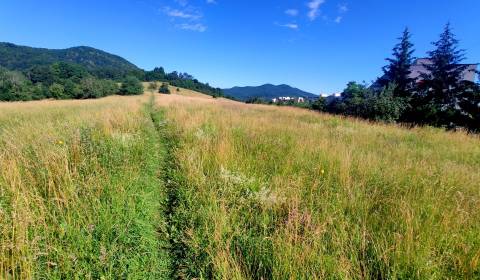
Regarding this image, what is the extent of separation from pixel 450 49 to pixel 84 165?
32.3 metres

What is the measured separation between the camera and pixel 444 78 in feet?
77.5

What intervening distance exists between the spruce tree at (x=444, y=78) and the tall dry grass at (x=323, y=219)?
2272 cm

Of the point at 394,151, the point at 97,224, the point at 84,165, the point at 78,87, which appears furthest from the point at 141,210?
the point at 78,87

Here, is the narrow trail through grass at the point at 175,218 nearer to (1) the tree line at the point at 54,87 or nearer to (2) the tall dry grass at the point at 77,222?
(2) the tall dry grass at the point at 77,222

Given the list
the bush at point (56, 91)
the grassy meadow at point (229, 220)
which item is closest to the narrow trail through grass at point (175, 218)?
the grassy meadow at point (229, 220)

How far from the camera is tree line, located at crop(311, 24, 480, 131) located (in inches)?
676

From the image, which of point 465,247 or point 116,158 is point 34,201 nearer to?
point 116,158

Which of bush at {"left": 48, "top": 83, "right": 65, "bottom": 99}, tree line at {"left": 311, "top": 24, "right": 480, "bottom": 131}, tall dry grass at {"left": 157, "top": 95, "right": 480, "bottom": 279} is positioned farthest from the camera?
bush at {"left": 48, "top": 83, "right": 65, "bottom": 99}

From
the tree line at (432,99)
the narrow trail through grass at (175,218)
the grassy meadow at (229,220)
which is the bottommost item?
the narrow trail through grass at (175,218)

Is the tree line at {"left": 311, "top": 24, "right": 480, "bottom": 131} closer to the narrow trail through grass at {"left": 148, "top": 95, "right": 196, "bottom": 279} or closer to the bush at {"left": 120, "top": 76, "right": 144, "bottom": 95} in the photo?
the narrow trail through grass at {"left": 148, "top": 95, "right": 196, "bottom": 279}

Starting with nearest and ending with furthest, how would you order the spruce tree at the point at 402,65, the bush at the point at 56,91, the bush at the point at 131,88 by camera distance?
the spruce tree at the point at 402,65, the bush at the point at 56,91, the bush at the point at 131,88

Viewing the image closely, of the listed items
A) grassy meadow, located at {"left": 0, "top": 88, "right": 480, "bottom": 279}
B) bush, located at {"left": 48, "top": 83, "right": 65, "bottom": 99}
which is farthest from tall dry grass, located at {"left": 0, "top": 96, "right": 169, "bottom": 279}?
bush, located at {"left": 48, "top": 83, "right": 65, "bottom": 99}

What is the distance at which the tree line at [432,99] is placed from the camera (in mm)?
17181

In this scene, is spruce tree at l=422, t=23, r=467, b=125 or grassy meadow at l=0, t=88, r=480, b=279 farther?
spruce tree at l=422, t=23, r=467, b=125
